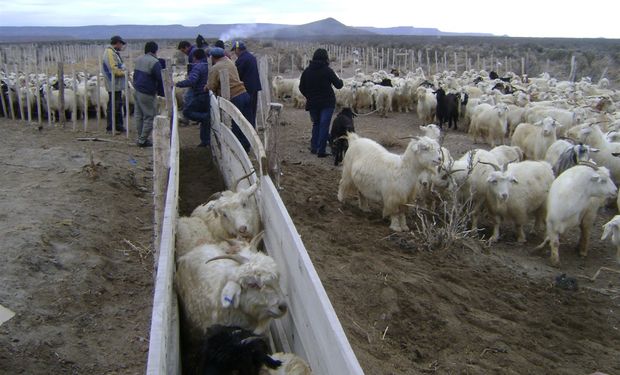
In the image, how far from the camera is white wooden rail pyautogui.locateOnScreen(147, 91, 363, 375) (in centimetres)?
226

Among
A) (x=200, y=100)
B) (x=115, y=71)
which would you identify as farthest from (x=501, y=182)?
(x=115, y=71)

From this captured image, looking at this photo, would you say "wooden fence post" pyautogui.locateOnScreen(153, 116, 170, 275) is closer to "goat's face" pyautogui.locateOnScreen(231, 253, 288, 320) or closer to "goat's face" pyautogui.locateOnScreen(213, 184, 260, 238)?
"goat's face" pyautogui.locateOnScreen(213, 184, 260, 238)

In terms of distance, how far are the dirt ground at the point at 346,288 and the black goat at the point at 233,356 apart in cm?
132

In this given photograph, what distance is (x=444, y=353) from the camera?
441cm

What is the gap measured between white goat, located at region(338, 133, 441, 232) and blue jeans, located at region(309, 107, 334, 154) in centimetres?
310

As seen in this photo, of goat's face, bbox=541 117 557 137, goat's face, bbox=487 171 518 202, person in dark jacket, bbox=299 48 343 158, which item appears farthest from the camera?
person in dark jacket, bbox=299 48 343 158

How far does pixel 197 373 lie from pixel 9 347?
2.11m

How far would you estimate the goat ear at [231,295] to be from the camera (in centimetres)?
333

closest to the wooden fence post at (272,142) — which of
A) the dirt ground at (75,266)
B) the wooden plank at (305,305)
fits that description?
the wooden plank at (305,305)

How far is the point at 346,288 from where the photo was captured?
5.19 m

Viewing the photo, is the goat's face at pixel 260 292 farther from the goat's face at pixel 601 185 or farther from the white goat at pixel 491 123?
the white goat at pixel 491 123

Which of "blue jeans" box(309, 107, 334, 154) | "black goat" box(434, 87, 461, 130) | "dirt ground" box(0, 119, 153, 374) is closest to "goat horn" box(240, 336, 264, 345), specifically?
"dirt ground" box(0, 119, 153, 374)

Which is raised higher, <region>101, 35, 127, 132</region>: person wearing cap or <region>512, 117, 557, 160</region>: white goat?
<region>101, 35, 127, 132</region>: person wearing cap

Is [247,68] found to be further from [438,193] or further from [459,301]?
[459,301]
